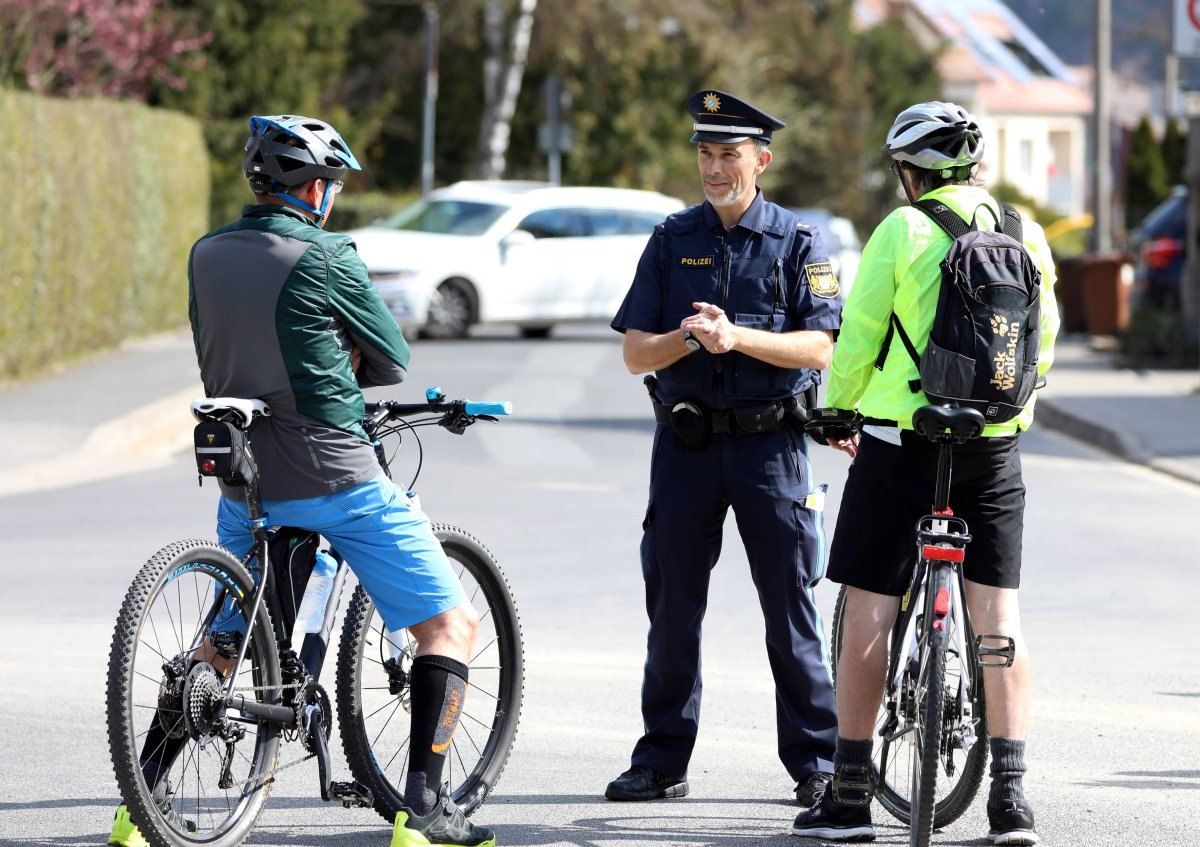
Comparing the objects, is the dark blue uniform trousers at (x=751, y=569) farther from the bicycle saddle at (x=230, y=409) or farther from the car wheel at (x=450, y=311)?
the car wheel at (x=450, y=311)

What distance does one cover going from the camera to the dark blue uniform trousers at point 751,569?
5.51 metres

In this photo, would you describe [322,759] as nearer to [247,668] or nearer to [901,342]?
[247,668]

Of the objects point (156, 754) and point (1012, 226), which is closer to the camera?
point (156, 754)

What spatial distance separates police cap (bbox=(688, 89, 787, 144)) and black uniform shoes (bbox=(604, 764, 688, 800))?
1728mm

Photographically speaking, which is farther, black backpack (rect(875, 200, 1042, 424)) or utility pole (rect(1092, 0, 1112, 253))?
utility pole (rect(1092, 0, 1112, 253))

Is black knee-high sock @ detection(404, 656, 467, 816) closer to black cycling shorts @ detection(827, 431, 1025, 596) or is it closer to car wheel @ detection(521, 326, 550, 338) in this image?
black cycling shorts @ detection(827, 431, 1025, 596)

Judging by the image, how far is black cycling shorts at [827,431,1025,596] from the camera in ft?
16.1

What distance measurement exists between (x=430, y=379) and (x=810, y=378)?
510 inches

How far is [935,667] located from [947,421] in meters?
0.56

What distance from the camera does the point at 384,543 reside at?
188 inches

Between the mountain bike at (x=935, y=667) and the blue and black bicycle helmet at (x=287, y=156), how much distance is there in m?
1.38

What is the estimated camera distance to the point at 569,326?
2938cm

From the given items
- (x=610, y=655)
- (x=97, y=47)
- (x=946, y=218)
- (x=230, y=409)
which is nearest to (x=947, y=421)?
(x=946, y=218)

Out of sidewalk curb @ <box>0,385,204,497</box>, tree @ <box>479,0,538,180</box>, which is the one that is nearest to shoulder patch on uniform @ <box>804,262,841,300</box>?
sidewalk curb @ <box>0,385,204,497</box>
